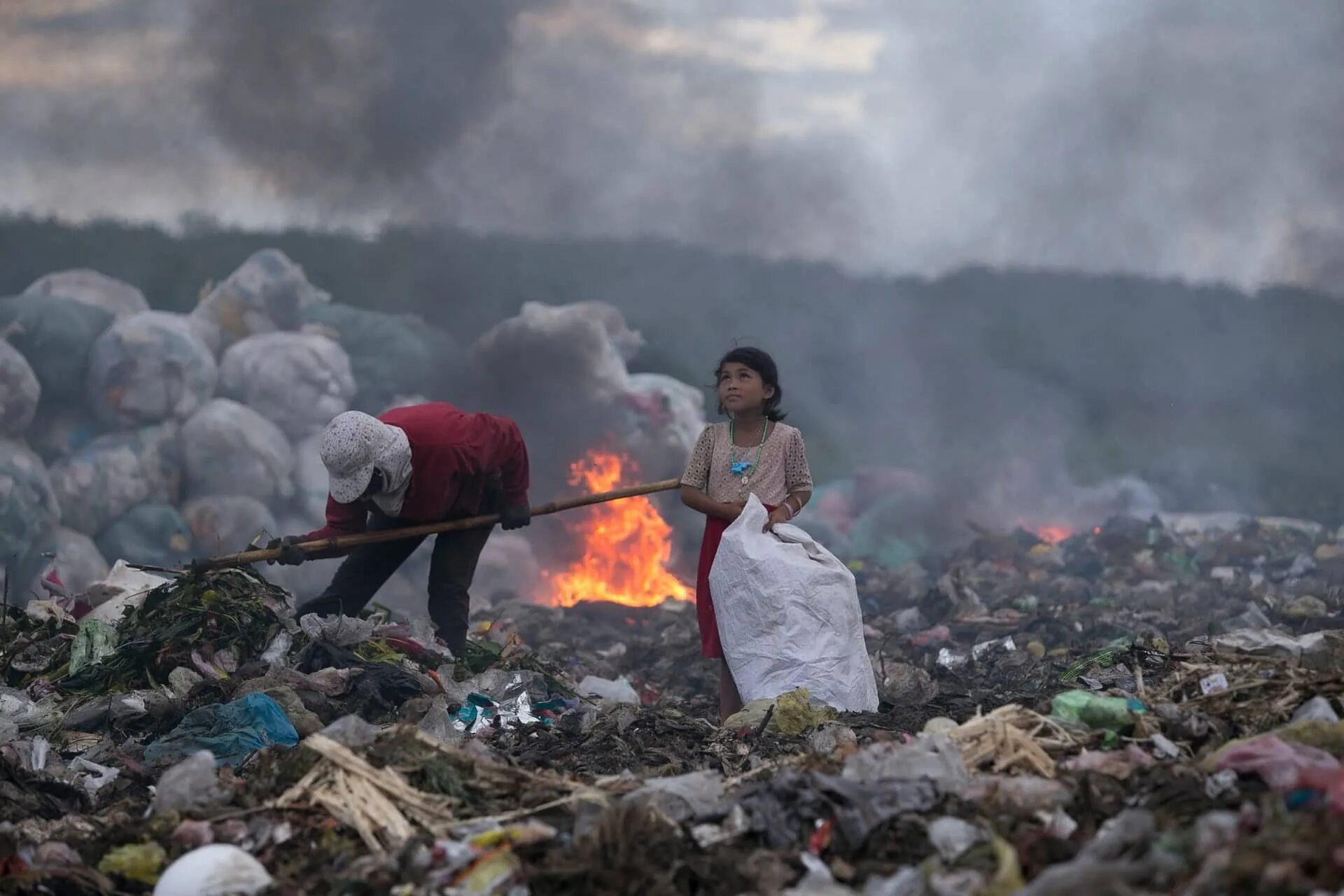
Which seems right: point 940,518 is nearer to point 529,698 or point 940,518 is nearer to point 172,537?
point 172,537

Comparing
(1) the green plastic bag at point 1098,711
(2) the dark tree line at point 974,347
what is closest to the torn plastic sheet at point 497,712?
(1) the green plastic bag at point 1098,711

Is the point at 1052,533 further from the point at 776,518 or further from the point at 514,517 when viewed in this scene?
the point at 776,518

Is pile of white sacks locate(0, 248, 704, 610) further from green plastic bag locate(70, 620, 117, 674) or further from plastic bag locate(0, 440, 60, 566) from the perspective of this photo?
green plastic bag locate(70, 620, 117, 674)

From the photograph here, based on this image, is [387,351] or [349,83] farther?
[349,83]

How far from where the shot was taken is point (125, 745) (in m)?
5.31

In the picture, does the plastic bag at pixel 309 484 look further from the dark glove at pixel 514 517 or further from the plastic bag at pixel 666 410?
the dark glove at pixel 514 517

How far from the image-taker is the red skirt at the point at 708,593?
613 cm

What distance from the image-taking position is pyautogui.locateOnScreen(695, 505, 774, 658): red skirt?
241 inches

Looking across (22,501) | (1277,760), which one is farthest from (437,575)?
(22,501)

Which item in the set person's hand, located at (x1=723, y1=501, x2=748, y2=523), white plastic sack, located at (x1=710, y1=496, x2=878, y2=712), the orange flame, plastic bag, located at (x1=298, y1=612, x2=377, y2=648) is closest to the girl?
person's hand, located at (x1=723, y1=501, x2=748, y2=523)

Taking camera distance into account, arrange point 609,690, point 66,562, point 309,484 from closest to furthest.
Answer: point 609,690, point 66,562, point 309,484

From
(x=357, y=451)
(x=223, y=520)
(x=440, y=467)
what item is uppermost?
(x=357, y=451)

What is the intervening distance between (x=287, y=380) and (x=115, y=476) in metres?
1.54

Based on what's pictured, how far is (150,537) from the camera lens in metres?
10.9
